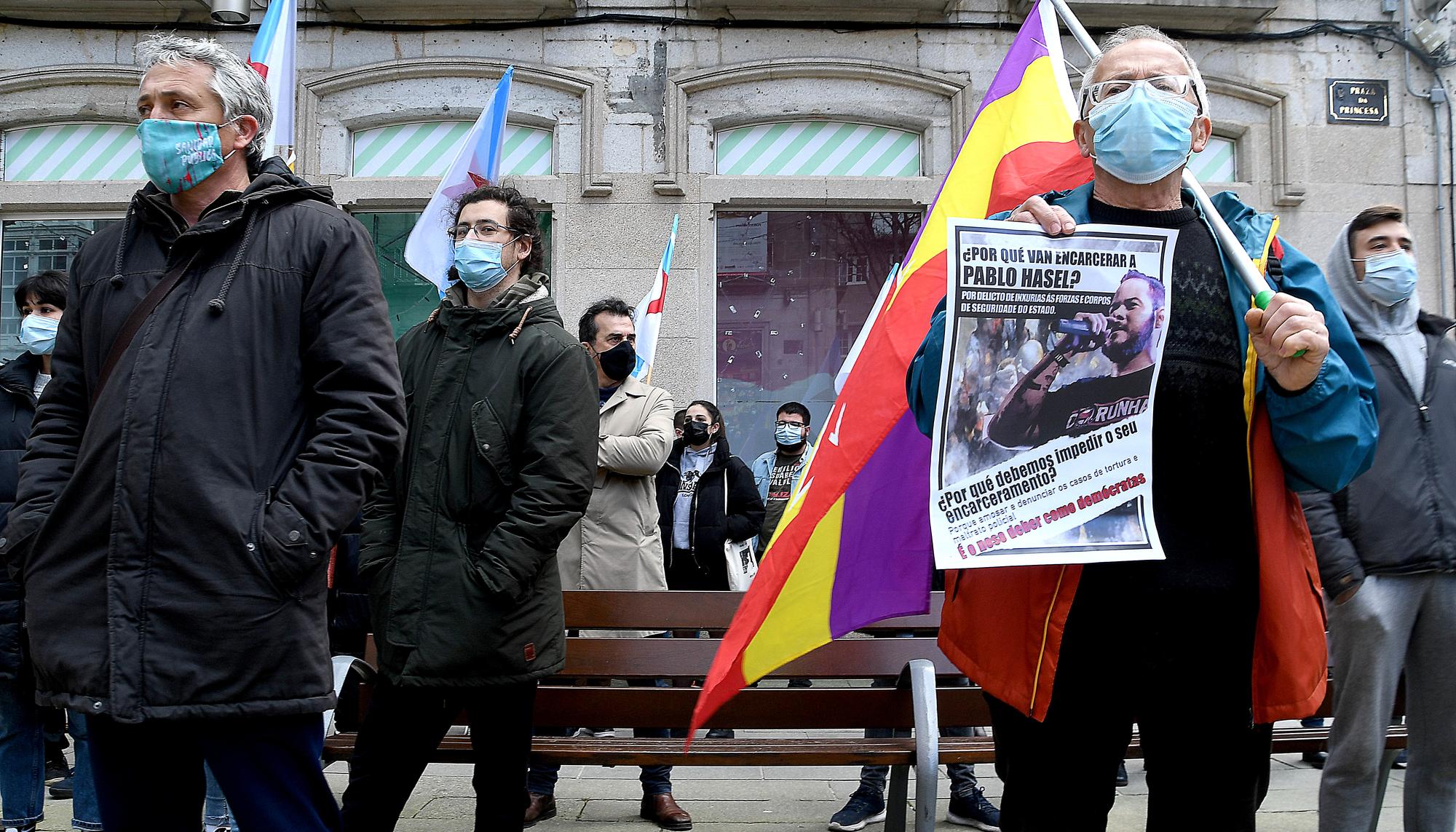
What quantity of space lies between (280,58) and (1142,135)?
4.88 m

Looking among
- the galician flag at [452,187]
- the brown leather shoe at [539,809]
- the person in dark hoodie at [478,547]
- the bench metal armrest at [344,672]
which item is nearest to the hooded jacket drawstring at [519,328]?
the person in dark hoodie at [478,547]

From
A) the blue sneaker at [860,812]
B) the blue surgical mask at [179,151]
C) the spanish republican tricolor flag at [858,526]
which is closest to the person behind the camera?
the blue surgical mask at [179,151]

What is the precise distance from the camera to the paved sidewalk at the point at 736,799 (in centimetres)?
478

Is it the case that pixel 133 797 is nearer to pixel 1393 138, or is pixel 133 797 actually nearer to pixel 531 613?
pixel 531 613

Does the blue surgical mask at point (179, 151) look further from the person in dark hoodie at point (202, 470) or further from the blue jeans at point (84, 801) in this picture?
the blue jeans at point (84, 801)

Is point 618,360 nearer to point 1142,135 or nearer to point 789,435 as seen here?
point 789,435

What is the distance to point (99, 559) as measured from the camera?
94.7 inches

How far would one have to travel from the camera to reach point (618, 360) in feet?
19.2

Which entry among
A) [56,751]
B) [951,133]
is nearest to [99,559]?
[56,751]

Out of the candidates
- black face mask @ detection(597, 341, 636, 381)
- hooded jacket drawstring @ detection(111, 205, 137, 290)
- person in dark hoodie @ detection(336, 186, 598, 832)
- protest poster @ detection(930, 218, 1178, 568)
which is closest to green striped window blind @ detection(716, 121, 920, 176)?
black face mask @ detection(597, 341, 636, 381)

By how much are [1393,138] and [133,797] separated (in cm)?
1018

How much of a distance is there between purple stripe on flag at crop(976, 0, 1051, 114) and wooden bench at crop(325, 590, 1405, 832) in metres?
1.86

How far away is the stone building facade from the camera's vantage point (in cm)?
945

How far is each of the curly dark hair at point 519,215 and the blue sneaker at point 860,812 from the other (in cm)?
237
